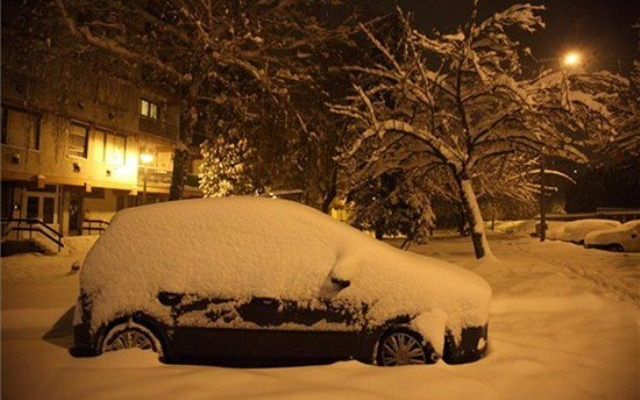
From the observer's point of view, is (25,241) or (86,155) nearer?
(25,241)

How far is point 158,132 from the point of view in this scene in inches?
1178

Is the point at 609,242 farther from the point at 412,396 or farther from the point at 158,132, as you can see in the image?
the point at 158,132

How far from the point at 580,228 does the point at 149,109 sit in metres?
26.5

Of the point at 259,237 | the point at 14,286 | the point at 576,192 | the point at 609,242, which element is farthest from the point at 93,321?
the point at 576,192

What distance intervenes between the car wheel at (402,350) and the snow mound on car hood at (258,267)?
7.2 inches

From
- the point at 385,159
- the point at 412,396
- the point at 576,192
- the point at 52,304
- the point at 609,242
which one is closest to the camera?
the point at 412,396

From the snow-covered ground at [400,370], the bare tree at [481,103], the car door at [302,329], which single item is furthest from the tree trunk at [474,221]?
the car door at [302,329]

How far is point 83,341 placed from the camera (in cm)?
461

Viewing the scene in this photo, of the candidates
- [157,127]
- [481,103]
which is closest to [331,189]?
[481,103]

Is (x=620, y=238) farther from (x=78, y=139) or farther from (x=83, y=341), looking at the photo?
(x=78, y=139)

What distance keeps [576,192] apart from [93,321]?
66.3 m

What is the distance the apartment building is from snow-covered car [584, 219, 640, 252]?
18.4 meters

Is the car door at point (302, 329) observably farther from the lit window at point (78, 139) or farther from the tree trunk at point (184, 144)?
the lit window at point (78, 139)

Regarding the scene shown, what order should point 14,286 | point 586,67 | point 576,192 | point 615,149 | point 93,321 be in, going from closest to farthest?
point 93,321
point 14,286
point 586,67
point 615,149
point 576,192
